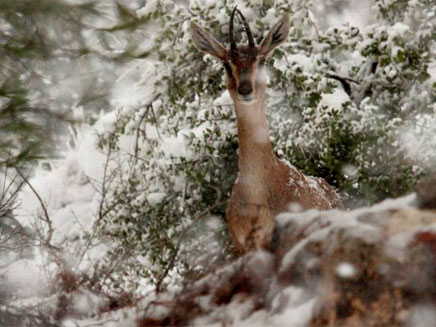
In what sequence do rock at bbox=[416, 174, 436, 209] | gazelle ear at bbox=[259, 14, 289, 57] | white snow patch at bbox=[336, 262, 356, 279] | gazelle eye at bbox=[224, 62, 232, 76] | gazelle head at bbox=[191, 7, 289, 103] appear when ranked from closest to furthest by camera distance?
white snow patch at bbox=[336, 262, 356, 279] → rock at bbox=[416, 174, 436, 209] → gazelle head at bbox=[191, 7, 289, 103] → gazelle eye at bbox=[224, 62, 232, 76] → gazelle ear at bbox=[259, 14, 289, 57]

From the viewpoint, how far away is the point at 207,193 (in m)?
7.98

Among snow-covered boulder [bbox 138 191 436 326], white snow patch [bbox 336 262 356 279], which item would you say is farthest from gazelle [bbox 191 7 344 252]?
white snow patch [bbox 336 262 356 279]

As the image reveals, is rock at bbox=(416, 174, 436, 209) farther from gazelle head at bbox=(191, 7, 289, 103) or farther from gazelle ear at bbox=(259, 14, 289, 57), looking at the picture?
gazelle ear at bbox=(259, 14, 289, 57)

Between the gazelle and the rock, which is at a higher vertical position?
the gazelle

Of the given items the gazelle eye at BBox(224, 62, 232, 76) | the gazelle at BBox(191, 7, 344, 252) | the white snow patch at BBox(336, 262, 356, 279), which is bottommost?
the white snow patch at BBox(336, 262, 356, 279)

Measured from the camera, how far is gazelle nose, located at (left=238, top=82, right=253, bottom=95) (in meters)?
5.70

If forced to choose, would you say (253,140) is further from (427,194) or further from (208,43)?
(427,194)

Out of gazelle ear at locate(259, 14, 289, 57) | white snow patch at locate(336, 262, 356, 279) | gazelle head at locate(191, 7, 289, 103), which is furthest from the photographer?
gazelle ear at locate(259, 14, 289, 57)

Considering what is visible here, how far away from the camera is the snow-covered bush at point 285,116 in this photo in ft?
25.0

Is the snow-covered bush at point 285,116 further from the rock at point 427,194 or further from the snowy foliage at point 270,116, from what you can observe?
the rock at point 427,194

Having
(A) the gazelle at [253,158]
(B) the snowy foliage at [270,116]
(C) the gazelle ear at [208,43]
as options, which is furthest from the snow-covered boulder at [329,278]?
(B) the snowy foliage at [270,116]

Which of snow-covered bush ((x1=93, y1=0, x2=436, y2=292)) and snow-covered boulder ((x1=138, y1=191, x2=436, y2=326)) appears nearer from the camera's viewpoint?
snow-covered boulder ((x1=138, y1=191, x2=436, y2=326))

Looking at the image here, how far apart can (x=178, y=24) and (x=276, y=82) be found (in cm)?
155

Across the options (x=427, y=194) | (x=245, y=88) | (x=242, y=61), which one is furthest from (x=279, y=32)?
(x=427, y=194)
